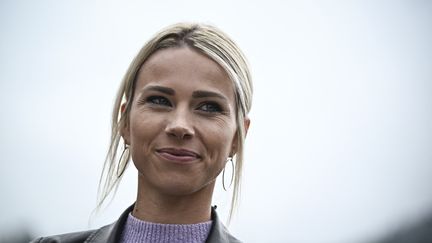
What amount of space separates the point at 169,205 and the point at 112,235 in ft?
1.43

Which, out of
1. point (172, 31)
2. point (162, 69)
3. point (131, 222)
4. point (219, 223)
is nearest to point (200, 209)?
point (219, 223)

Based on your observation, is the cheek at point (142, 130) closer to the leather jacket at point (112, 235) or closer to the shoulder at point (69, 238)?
the leather jacket at point (112, 235)

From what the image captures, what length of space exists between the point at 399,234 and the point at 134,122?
73143 millimetres

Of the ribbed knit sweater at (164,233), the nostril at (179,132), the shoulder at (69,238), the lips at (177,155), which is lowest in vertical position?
the shoulder at (69,238)

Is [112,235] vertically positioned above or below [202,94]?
below

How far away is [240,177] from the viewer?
3.71 meters

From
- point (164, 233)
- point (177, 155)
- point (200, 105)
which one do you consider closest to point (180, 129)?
point (177, 155)

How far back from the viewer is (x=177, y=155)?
300 centimetres

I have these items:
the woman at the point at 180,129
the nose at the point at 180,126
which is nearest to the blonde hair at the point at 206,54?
the woman at the point at 180,129

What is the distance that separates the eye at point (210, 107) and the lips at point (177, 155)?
0.32 metres

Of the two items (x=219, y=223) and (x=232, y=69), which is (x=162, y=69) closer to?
(x=232, y=69)

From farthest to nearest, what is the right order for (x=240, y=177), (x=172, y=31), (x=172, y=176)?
(x=240, y=177), (x=172, y=31), (x=172, y=176)

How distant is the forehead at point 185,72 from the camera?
3.13 metres

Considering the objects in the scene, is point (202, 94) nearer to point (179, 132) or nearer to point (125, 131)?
point (179, 132)
